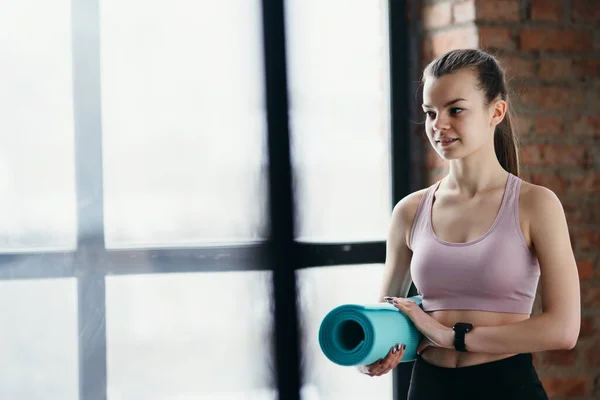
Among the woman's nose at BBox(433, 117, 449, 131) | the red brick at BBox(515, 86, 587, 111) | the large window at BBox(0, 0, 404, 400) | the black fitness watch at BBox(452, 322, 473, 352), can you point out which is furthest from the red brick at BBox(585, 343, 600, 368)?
the woman's nose at BBox(433, 117, 449, 131)

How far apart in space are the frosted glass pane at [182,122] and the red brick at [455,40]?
53cm

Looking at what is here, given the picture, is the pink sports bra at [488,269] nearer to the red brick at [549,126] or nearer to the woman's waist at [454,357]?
the woman's waist at [454,357]

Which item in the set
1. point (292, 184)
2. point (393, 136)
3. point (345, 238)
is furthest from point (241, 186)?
point (393, 136)

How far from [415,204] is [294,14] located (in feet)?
2.90

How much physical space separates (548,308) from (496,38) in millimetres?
1031

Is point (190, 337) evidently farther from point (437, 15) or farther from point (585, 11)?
point (585, 11)

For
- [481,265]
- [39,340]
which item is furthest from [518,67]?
[39,340]

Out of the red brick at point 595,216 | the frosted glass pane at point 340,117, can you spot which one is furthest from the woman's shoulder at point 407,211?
the red brick at point 595,216

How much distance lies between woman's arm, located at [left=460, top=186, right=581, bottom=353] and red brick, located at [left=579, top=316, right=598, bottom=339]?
0.92 metres

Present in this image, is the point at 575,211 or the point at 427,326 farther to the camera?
the point at 575,211

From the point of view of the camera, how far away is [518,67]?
2.38 m

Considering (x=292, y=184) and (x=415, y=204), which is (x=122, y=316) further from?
(x=415, y=204)

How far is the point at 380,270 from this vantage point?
2539 millimetres

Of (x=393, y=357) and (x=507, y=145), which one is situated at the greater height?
(x=507, y=145)
